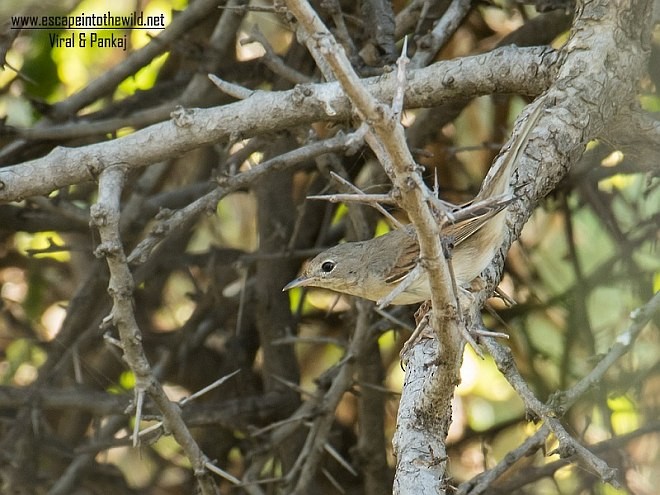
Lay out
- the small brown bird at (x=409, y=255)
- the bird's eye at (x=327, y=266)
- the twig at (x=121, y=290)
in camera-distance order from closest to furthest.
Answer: the small brown bird at (x=409, y=255), the twig at (x=121, y=290), the bird's eye at (x=327, y=266)

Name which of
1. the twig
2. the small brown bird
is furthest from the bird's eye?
the twig

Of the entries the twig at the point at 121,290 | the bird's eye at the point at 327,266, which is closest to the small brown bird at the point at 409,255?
the bird's eye at the point at 327,266

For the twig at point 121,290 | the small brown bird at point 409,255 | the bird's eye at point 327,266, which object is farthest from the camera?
the bird's eye at point 327,266

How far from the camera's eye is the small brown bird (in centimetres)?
264

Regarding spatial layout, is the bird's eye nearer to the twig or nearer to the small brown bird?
the small brown bird

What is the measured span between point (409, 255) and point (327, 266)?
49cm

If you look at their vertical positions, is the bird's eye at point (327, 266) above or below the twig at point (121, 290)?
above

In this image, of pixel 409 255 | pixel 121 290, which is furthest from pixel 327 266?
pixel 121 290

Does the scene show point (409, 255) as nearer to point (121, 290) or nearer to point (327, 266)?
point (327, 266)

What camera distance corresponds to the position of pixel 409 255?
131 inches

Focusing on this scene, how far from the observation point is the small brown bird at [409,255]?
264 centimetres

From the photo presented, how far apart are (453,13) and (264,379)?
7.60 feet

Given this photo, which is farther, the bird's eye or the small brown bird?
the bird's eye

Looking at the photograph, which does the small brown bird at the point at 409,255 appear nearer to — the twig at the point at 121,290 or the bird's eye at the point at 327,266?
the bird's eye at the point at 327,266
